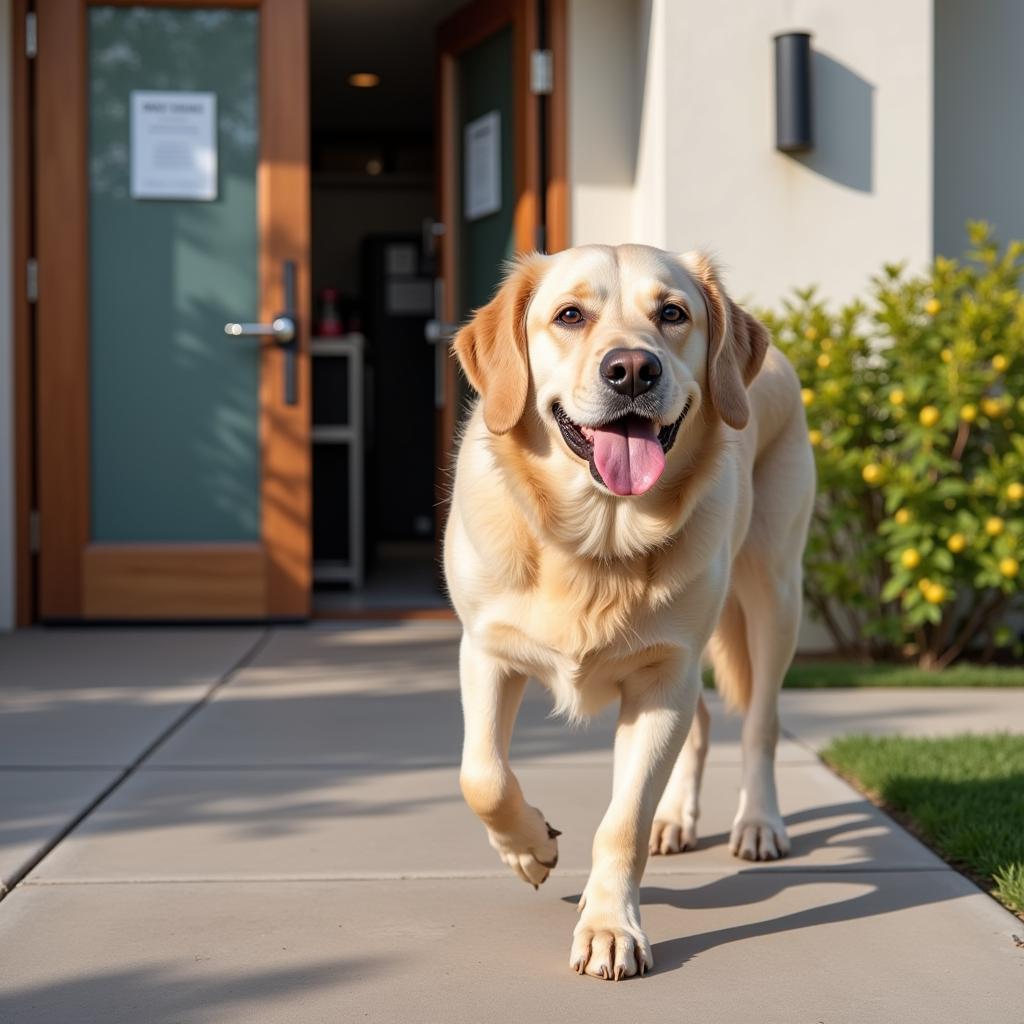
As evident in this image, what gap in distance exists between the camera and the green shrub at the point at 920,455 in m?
5.01

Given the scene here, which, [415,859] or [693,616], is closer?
[693,616]

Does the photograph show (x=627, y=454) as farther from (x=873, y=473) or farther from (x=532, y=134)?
(x=532, y=134)

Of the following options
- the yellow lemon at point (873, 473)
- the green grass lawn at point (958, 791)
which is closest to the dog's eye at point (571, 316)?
the green grass lawn at point (958, 791)

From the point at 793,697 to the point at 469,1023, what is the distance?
9.67 ft

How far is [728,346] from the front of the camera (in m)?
2.54

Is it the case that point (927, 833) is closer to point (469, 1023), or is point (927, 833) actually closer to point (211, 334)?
point (469, 1023)

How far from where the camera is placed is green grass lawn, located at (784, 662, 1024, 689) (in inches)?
195

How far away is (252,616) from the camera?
6.33 m

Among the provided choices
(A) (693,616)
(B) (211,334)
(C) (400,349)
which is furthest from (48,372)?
(C) (400,349)

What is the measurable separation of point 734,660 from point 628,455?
3.28 ft

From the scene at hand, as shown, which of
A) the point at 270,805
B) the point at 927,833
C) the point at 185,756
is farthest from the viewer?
the point at 185,756

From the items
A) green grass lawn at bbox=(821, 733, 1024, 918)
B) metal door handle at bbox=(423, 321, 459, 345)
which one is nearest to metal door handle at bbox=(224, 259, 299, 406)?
metal door handle at bbox=(423, 321, 459, 345)

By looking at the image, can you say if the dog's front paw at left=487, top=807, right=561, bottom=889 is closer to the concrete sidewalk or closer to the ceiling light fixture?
the concrete sidewalk

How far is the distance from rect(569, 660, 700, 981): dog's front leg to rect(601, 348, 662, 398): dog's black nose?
51cm
